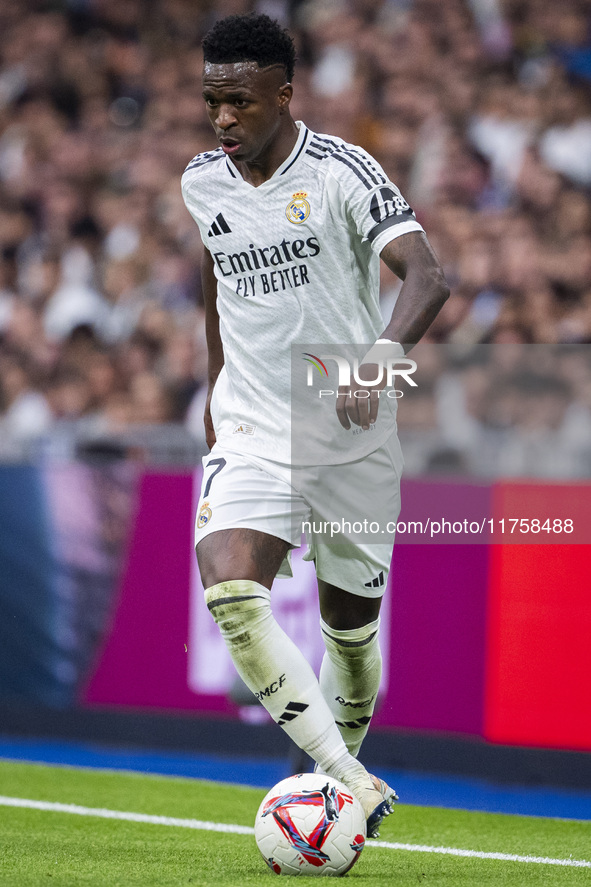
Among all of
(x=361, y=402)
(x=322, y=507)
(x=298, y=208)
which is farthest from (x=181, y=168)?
(x=361, y=402)

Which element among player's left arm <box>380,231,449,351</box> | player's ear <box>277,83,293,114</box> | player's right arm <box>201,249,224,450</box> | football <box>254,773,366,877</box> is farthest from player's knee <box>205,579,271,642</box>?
player's ear <box>277,83,293,114</box>

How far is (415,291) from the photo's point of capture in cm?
Result: 354

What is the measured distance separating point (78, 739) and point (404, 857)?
3.59 m

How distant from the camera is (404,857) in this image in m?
4.18

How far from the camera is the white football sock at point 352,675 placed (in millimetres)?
4230

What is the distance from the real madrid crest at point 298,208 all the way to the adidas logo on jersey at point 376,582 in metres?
1.14

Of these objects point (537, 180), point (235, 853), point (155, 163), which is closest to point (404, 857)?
point (235, 853)

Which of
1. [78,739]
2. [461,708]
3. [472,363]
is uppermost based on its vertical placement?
[472,363]

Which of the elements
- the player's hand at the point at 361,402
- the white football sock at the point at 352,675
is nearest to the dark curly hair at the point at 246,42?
the player's hand at the point at 361,402

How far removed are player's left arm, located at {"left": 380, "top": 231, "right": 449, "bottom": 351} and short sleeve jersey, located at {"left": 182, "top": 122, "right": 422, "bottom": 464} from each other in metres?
0.19

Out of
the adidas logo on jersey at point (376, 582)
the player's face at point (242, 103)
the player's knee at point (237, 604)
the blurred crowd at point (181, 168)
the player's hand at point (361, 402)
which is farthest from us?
the blurred crowd at point (181, 168)

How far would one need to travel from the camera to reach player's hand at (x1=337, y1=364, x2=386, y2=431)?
3430 mm

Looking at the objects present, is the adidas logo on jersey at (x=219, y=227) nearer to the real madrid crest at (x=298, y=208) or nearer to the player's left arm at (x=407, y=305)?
the real madrid crest at (x=298, y=208)

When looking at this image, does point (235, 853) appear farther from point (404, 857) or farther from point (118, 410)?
point (118, 410)
